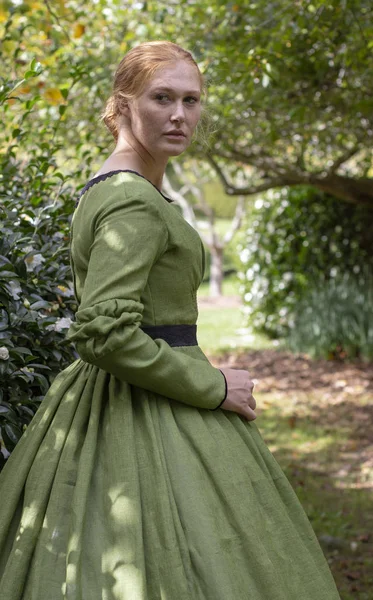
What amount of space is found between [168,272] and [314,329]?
20.9ft

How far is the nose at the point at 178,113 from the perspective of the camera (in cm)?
192

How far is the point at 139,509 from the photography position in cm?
172

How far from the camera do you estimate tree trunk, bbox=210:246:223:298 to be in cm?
1645

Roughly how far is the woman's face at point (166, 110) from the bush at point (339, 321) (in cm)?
604

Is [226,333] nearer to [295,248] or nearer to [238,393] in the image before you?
[295,248]

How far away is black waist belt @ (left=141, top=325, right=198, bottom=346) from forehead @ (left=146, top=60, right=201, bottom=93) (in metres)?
0.60

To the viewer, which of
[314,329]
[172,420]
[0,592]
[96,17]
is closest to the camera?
[0,592]

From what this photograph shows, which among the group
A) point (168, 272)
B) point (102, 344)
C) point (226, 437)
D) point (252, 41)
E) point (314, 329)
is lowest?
point (314, 329)

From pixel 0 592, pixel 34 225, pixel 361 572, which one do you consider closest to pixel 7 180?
pixel 34 225

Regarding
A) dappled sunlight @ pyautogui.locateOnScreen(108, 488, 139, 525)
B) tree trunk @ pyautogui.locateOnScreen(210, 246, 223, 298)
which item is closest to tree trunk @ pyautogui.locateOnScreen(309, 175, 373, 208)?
dappled sunlight @ pyautogui.locateOnScreen(108, 488, 139, 525)

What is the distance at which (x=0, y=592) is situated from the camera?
5.62 feet

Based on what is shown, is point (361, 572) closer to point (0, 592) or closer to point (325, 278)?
point (0, 592)

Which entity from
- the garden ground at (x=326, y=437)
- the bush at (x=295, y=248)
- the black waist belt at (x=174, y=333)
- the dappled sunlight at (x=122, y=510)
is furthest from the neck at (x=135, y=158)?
the bush at (x=295, y=248)

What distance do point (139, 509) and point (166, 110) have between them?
0.98m
